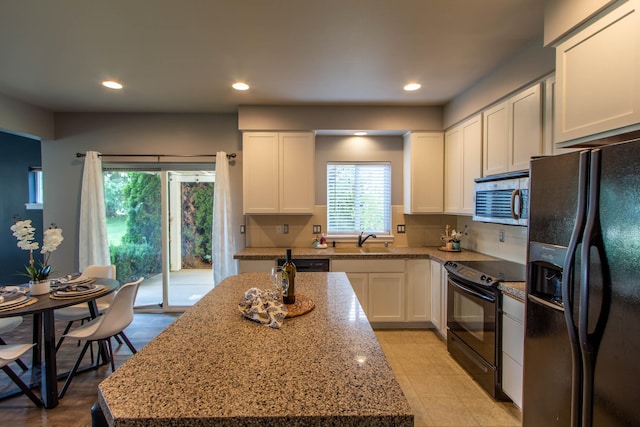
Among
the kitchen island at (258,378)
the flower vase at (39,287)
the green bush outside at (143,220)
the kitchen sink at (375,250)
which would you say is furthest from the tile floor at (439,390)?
the flower vase at (39,287)

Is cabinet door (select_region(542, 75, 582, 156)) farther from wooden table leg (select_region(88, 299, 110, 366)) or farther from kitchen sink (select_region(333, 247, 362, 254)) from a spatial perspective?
wooden table leg (select_region(88, 299, 110, 366))

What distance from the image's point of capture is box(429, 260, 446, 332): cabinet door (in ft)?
10.1

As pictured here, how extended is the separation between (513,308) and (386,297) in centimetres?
150

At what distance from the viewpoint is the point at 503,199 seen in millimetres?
2346

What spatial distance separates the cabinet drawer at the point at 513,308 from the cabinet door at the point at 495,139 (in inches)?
42.7

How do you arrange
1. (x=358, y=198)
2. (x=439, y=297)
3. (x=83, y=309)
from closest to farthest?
(x=83, y=309), (x=439, y=297), (x=358, y=198)

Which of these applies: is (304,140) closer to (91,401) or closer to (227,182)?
(227,182)

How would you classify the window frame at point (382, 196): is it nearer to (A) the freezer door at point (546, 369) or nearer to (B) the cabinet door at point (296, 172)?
(B) the cabinet door at point (296, 172)

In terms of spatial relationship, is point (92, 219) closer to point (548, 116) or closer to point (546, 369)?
point (546, 369)

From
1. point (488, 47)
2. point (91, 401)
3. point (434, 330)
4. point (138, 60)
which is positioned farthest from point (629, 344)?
point (138, 60)

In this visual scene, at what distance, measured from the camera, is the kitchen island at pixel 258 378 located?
0.77 meters

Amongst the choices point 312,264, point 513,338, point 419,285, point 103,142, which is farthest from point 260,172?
point 513,338

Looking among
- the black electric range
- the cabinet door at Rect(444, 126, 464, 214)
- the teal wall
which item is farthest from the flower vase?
the cabinet door at Rect(444, 126, 464, 214)

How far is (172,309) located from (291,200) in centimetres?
225
